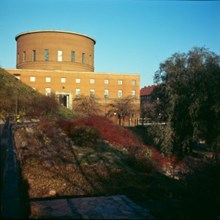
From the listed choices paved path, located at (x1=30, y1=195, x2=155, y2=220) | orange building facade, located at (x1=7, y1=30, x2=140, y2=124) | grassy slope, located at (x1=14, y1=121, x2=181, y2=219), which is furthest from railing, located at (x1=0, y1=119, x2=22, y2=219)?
orange building facade, located at (x1=7, y1=30, x2=140, y2=124)

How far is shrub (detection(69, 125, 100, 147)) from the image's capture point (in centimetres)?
1708

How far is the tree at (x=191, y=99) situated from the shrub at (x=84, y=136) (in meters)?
13.8

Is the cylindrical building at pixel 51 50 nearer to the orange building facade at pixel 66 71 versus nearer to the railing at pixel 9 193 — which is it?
the orange building facade at pixel 66 71

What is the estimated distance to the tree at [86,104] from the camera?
63.2 metres

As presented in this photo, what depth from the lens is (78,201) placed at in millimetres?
8172

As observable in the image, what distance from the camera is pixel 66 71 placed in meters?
72.1

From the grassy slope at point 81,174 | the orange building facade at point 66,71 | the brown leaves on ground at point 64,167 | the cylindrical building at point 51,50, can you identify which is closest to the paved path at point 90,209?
the grassy slope at point 81,174

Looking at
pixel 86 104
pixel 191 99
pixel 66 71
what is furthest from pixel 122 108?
pixel 191 99

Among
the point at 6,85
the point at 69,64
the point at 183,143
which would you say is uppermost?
the point at 69,64

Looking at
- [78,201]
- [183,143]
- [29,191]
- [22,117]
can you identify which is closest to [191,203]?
[78,201]

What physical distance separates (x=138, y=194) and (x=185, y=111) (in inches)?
918

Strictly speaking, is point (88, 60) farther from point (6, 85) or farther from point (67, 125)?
point (67, 125)

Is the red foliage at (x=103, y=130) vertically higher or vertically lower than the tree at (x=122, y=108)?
lower

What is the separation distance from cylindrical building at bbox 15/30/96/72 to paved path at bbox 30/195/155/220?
231 ft
